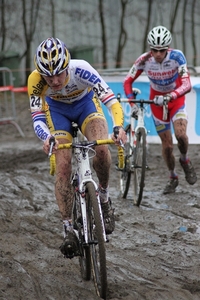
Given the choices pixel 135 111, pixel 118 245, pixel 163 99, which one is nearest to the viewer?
pixel 118 245

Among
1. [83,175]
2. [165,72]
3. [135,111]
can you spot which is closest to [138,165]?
[135,111]

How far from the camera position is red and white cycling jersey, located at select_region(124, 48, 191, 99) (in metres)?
9.07

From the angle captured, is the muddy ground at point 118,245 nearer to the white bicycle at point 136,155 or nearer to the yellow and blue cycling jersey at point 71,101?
the white bicycle at point 136,155

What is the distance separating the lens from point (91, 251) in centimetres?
554

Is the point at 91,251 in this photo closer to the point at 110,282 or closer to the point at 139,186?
the point at 110,282

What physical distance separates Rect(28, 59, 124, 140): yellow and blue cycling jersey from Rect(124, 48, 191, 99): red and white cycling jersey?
283 cm

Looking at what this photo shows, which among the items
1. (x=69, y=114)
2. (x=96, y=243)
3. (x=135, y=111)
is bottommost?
(x=135, y=111)

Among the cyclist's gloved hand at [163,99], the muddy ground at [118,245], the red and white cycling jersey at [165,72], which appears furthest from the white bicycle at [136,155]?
the red and white cycling jersey at [165,72]

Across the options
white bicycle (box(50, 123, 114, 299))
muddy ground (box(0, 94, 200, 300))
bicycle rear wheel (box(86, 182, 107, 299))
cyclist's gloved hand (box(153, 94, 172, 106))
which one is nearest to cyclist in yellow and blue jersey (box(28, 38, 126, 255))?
white bicycle (box(50, 123, 114, 299))

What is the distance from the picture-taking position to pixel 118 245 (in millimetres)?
6992

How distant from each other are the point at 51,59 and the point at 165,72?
3.91m

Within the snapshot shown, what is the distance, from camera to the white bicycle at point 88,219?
17.0 feet

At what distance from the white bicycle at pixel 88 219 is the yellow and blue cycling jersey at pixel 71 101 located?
38 cm

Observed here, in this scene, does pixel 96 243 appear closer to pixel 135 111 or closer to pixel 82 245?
pixel 82 245
